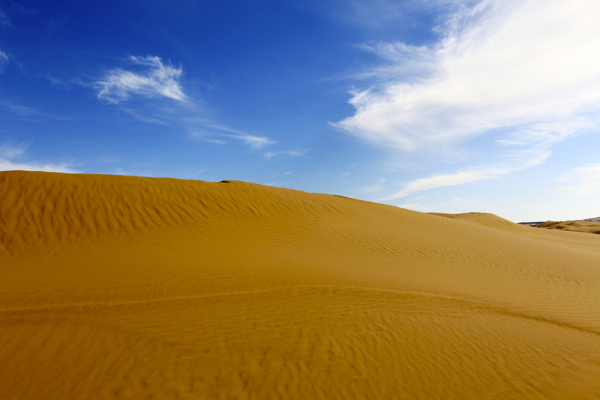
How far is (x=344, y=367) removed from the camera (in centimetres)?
438

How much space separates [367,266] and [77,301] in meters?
7.16

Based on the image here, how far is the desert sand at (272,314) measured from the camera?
4082 millimetres

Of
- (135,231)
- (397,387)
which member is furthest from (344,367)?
(135,231)

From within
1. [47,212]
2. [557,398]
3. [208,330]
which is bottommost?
[557,398]

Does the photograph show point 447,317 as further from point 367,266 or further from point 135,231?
point 135,231

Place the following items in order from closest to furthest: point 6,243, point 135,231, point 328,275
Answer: point 328,275 → point 6,243 → point 135,231

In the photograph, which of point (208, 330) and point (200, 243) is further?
point (200, 243)

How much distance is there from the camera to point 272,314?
5664 mm

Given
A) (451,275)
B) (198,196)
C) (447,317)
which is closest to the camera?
(447,317)

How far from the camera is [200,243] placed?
11.0m

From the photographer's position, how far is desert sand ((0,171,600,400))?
408cm

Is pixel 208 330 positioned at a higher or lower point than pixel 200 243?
lower

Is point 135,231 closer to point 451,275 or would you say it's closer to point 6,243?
point 6,243

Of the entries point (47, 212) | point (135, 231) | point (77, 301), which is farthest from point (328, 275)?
point (47, 212)
